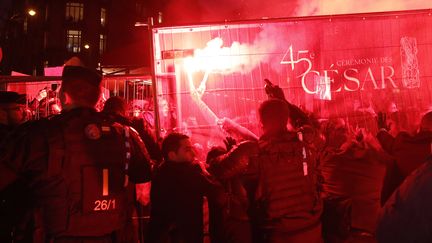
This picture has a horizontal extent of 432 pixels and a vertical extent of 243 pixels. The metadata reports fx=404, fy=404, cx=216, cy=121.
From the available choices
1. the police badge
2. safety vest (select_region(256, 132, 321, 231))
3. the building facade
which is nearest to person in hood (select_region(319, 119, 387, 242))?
safety vest (select_region(256, 132, 321, 231))

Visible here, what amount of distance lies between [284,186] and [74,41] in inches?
2378

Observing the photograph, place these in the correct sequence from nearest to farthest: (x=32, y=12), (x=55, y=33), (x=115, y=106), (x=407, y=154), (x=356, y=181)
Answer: (x=407, y=154) < (x=356, y=181) < (x=115, y=106) < (x=32, y=12) < (x=55, y=33)

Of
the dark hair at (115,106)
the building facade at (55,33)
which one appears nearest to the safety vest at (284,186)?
the dark hair at (115,106)

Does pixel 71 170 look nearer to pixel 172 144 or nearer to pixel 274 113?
pixel 172 144

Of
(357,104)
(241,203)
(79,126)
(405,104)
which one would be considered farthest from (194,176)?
(405,104)

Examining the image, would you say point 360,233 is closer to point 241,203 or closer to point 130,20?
point 241,203

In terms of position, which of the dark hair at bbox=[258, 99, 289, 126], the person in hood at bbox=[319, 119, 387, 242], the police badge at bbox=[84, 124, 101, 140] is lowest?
the person in hood at bbox=[319, 119, 387, 242]

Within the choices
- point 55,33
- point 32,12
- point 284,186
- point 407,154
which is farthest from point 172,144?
point 55,33

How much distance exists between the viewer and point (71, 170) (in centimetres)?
275

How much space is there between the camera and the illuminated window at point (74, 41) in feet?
191

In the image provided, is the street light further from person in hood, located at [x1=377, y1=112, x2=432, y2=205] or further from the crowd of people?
person in hood, located at [x1=377, y1=112, x2=432, y2=205]

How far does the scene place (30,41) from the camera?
5628 cm

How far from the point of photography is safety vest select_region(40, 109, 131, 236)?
2.71m

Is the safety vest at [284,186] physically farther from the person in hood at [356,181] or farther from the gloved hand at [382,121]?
the gloved hand at [382,121]
